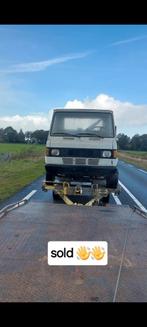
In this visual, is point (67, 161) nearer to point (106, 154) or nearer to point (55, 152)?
point (55, 152)

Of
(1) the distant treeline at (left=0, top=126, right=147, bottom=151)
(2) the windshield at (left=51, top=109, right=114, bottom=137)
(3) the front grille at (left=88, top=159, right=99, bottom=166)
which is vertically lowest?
(3) the front grille at (left=88, top=159, right=99, bottom=166)

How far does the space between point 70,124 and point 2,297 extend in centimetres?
549

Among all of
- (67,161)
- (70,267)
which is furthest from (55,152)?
(70,267)

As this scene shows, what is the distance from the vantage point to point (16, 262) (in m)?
3.03

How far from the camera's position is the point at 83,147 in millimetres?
7312

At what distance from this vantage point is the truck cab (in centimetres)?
731

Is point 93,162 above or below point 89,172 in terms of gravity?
above

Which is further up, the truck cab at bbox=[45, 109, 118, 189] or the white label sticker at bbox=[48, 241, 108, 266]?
the truck cab at bbox=[45, 109, 118, 189]

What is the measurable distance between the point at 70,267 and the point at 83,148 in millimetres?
4600

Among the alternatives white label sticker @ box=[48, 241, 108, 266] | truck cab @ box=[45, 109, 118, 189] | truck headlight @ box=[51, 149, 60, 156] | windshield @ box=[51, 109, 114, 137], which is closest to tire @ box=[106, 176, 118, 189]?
truck cab @ box=[45, 109, 118, 189]

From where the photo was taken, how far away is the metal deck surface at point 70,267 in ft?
8.32

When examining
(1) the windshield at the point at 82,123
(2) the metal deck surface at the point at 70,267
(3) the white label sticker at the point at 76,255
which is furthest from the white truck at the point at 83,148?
(3) the white label sticker at the point at 76,255

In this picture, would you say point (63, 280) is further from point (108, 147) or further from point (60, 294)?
point (108, 147)

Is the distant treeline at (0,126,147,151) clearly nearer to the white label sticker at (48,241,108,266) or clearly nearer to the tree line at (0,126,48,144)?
the tree line at (0,126,48,144)
